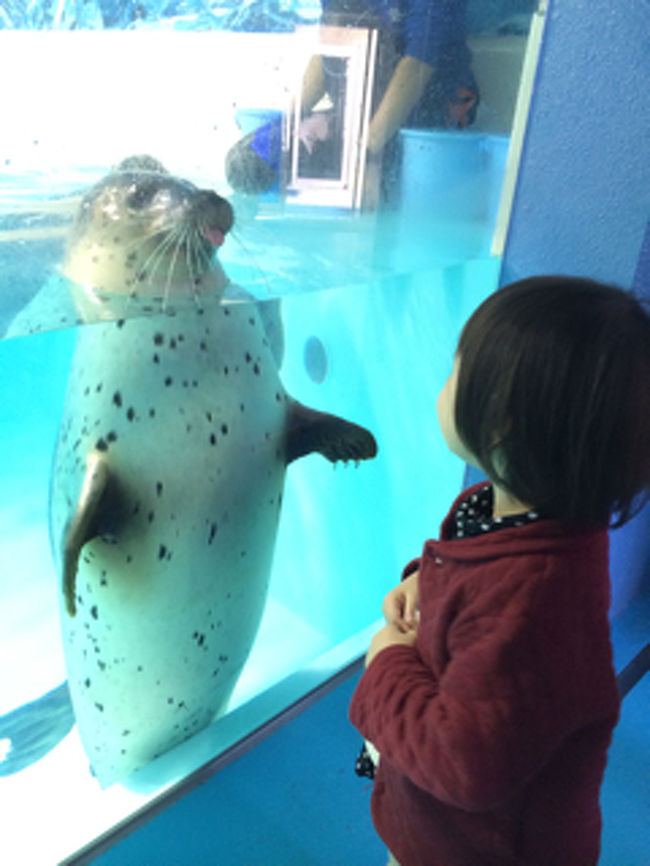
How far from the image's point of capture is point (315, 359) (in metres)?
2.51

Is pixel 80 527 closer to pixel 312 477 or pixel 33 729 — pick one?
pixel 33 729

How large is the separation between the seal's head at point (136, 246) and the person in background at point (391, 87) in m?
0.25

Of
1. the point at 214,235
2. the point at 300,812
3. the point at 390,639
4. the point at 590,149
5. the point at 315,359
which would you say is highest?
the point at 590,149

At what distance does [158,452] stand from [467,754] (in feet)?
2.83

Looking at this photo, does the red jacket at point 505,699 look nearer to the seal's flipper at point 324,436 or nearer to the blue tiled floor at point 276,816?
the blue tiled floor at point 276,816

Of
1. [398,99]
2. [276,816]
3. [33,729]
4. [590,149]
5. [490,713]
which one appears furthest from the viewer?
[33,729]

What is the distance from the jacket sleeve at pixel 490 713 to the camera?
2.34 feet

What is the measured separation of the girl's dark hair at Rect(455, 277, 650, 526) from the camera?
28.1 inches

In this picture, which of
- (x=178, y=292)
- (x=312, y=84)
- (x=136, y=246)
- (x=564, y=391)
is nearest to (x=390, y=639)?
(x=564, y=391)

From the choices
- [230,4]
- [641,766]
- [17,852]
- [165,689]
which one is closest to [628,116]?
[230,4]

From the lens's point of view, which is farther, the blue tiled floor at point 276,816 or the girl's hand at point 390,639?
the blue tiled floor at point 276,816

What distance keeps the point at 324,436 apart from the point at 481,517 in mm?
718

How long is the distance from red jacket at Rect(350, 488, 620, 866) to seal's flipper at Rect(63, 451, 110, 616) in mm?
649

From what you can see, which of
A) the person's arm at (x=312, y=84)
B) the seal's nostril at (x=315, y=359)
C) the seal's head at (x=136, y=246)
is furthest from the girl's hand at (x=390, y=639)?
the seal's nostril at (x=315, y=359)
